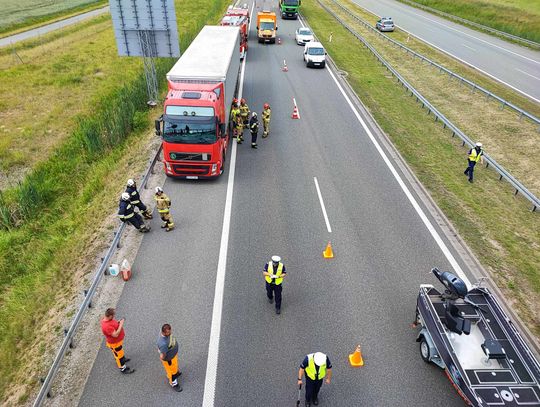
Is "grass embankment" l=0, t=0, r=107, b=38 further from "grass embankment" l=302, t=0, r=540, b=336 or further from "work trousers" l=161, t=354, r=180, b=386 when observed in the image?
"work trousers" l=161, t=354, r=180, b=386

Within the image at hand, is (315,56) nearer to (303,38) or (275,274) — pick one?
(303,38)

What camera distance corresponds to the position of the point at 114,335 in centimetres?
809

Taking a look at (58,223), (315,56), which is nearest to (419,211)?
(58,223)

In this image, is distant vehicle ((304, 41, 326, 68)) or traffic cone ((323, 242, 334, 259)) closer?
traffic cone ((323, 242, 334, 259))

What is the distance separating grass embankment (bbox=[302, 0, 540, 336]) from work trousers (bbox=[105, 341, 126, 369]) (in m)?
9.65

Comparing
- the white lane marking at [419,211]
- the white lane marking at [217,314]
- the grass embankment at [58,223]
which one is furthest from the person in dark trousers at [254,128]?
the white lane marking at [419,211]

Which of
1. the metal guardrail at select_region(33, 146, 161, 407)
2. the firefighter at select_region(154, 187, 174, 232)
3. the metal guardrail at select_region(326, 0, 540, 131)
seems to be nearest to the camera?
the metal guardrail at select_region(33, 146, 161, 407)

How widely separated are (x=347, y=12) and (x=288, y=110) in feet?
123

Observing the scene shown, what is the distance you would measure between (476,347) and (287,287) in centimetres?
469

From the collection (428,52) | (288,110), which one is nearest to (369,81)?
(288,110)

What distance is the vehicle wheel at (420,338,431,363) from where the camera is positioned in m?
8.78

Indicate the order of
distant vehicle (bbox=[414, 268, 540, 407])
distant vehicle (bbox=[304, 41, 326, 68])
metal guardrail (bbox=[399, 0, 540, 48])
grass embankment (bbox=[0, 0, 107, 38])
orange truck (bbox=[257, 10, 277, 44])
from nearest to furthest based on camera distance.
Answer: distant vehicle (bbox=[414, 268, 540, 407])
distant vehicle (bbox=[304, 41, 326, 68])
orange truck (bbox=[257, 10, 277, 44])
metal guardrail (bbox=[399, 0, 540, 48])
grass embankment (bbox=[0, 0, 107, 38])

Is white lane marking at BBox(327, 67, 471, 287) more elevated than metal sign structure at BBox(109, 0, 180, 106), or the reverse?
metal sign structure at BBox(109, 0, 180, 106)

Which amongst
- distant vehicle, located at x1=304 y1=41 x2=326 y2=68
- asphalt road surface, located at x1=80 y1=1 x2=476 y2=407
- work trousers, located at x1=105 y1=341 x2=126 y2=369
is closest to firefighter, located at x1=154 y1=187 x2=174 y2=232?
asphalt road surface, located at x1=80 y1=1 x2=476 y2=407
